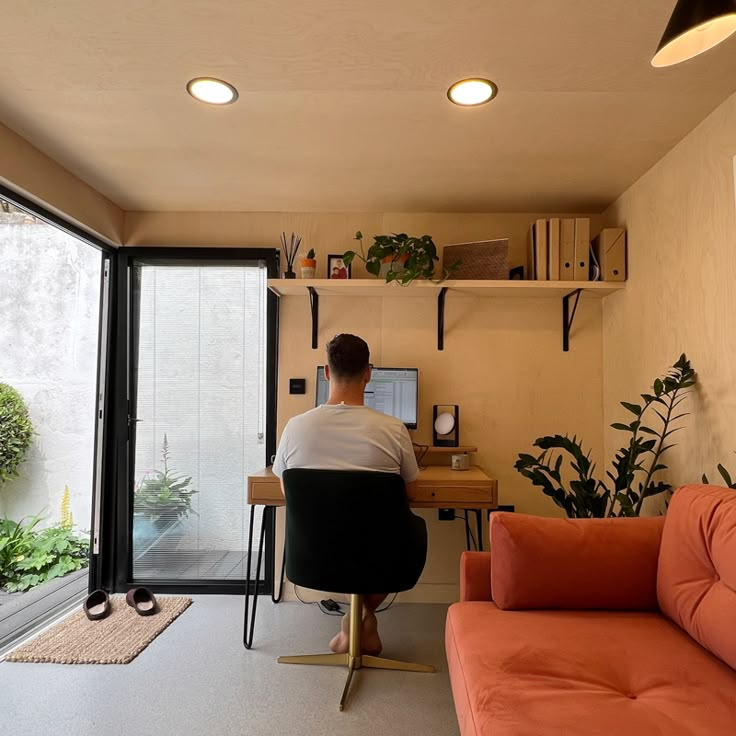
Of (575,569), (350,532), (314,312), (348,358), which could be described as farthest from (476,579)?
(314,312)

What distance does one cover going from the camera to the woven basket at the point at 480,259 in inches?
111

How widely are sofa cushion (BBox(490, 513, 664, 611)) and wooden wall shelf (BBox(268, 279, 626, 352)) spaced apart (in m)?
1.40

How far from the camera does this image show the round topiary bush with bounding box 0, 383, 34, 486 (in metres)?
3.22

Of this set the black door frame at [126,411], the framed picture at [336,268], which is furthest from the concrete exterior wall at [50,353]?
the framed picture at [336,268]

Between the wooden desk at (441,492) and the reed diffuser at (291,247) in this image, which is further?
the reed diffuser at (291,247)

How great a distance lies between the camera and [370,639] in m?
2.36

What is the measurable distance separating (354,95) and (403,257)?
104 cm

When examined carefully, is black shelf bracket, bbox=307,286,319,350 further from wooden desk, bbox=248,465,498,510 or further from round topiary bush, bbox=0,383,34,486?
round topiary bush, bbox=0,383,34,486

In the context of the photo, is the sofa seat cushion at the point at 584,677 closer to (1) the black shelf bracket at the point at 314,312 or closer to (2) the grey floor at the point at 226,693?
(2) the grey floor at the point at 226,693

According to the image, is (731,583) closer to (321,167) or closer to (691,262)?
(691,262)

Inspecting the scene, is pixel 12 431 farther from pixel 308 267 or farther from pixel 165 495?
pixel 308 267

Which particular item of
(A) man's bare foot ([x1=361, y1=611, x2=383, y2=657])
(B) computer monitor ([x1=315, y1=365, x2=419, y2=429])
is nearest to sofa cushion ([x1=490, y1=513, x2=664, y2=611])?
(A) man's bare foot ([x1=361, y1=611, x2=383, y2=657])

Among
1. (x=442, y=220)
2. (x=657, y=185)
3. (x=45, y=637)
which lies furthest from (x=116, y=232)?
(x=657, y=185)

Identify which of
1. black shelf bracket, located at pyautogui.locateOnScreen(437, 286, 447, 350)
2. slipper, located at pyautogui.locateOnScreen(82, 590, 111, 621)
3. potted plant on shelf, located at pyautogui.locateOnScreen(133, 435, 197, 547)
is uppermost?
black shelf bracket, located at pyautogui.locateOnScreen(437, 286, 447, 350)
